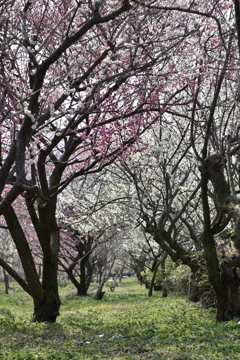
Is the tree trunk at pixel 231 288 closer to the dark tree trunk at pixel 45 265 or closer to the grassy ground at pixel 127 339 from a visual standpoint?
the grassy ground at pixel 127 339

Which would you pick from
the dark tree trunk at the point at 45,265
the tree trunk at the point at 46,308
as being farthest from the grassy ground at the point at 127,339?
the dark tree trunk at the point at 45,265

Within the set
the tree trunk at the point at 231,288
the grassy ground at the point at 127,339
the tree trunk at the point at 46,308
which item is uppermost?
the tree trunk at the point at 231,288

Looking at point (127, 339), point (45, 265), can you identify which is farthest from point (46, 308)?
point (127, 339)

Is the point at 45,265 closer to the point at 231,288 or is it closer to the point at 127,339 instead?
the point at 127,339

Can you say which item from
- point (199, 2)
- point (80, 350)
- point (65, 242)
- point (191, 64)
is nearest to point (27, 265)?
point (80, 350)

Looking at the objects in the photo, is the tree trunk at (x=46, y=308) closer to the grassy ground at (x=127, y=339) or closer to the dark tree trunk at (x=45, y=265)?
the dark tree trunk at (x=45, y=265)

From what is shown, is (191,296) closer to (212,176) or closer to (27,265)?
(27,265)

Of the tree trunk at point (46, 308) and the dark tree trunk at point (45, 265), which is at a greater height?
the dark tree trunk at point (45, 265)

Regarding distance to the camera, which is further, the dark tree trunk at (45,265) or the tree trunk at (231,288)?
the dark tree trunk at (45,265)

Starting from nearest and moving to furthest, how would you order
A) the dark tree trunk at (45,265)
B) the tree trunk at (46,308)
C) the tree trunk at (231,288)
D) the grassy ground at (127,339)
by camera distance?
the grassy ground at (127,339) < the tree trunk at (231,288) < the dark tree trunk at (45,265) < the tree trunk at (46,308)

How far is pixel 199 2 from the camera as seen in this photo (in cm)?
777

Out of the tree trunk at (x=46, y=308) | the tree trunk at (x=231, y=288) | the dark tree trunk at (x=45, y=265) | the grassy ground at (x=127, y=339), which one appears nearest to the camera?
the grassy ground at (x=127, y=339)

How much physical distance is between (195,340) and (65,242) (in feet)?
64.0

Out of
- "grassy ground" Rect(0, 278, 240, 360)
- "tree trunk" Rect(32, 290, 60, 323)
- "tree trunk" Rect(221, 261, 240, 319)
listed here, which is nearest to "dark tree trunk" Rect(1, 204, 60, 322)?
"tree trunk" Rect(32, 290, 60, 323)
